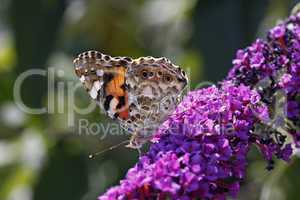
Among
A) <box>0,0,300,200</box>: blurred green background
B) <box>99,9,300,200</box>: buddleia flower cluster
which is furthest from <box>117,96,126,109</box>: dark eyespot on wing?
<box>0,0,300,200</box>: blurred green background

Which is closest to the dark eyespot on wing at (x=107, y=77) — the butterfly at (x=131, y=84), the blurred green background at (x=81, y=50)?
the butterfly at (x=131, y=84)

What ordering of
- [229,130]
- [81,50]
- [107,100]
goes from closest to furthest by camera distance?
1. [229,130]
2. [107,100]
3. [81,50]

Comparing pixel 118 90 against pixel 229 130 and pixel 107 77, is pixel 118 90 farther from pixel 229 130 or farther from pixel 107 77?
pixel 229 130

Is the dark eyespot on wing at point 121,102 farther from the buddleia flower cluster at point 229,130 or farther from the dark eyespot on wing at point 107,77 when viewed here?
A: the buddleia flower cluster at point 229,130

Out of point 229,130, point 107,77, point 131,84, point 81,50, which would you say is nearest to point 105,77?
point 107,77

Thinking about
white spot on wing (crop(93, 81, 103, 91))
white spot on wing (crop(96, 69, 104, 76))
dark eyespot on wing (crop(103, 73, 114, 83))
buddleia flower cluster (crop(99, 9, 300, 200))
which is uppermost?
white spot on wing (crop(96, 69, 104, 76))

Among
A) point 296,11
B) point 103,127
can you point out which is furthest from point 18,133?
point 296,11

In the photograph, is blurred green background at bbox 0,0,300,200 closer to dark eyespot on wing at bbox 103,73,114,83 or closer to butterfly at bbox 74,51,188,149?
butterfly at bbox 74,51,188,149
